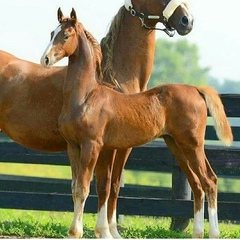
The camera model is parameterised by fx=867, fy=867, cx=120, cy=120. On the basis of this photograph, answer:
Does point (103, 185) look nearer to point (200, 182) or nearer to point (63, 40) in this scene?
point (200, 182)

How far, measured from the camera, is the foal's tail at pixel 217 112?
820 centimetres

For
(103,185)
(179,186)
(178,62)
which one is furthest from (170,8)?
(178,62)

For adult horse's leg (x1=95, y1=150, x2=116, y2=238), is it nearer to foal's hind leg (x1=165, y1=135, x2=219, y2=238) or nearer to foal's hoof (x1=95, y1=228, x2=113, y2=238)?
foal's hoof (x1=95, y1=228, x2=113, y2=238)

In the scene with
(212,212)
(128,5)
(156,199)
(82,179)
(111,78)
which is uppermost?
(128,5)

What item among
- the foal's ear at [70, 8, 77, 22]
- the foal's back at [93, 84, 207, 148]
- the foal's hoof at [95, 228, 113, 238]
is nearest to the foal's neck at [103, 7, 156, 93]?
the foal's back at [93, 84, 207, 148]

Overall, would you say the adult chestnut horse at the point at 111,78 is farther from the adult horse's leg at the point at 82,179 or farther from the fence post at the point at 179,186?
the fence post at the point at 179,186

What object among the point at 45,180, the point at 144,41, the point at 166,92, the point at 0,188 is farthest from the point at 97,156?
the point at 45,180

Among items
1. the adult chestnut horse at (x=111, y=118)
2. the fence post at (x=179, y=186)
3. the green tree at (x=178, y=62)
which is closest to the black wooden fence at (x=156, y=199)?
the fence post at (x=179, y=186)

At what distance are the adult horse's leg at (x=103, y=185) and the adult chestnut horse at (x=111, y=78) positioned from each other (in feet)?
0.75

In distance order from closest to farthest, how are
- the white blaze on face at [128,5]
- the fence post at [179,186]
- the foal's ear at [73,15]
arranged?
the foal's ear at [73,15] < the white blaze on face at [128,5] < the fence post at [179,186]

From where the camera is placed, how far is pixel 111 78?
8.27 m

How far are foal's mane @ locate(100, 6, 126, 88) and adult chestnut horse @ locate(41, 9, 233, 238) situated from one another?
Answer: 0.71ft

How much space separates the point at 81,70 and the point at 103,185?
1119 millimetres

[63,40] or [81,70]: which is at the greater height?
[63,40]
